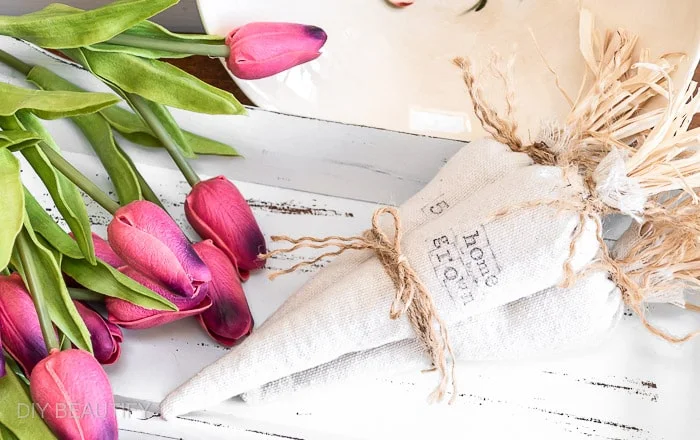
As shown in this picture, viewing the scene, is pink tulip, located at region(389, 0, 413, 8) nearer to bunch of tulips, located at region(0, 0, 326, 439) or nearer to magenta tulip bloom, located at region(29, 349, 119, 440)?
bunch of tulips, located at region(0, 0, 326, 439)

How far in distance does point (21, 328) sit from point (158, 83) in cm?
13

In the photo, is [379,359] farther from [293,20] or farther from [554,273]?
[293,20]

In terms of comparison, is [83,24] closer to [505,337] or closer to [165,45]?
[165,45]

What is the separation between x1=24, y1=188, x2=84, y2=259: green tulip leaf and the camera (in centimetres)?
37

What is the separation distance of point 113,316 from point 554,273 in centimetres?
22

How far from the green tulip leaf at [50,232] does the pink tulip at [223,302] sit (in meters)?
0.06

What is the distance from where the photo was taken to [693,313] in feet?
1.42

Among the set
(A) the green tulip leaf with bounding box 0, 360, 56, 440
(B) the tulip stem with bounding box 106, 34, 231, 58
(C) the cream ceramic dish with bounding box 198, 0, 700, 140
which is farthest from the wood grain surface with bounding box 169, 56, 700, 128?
(A) the green tulip leaf with bounding box 0, 360, 56, 440

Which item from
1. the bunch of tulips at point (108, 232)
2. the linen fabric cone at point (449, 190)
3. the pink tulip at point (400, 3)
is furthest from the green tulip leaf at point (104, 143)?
the pink tulip at point (400, 3)

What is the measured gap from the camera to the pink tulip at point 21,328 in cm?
33

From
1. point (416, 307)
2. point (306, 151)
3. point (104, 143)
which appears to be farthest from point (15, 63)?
point (416, 307)

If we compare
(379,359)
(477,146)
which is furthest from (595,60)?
(379,359)

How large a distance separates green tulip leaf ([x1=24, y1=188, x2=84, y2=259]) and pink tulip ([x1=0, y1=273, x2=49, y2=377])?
0.03m

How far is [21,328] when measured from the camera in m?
0.33
